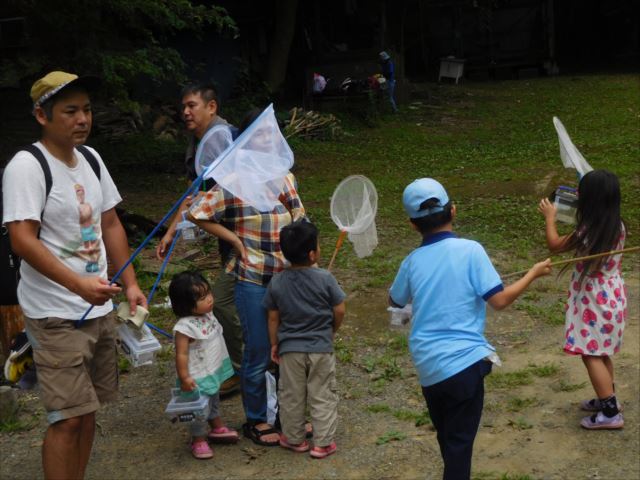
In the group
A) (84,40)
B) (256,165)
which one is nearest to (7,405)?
(256,165)

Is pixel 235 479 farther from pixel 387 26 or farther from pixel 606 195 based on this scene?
pixel 387 26

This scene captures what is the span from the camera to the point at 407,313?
373 centimetres

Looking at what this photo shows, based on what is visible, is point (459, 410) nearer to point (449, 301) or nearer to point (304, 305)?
point (449, 301)

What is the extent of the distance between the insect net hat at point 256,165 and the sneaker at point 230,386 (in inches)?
54.9

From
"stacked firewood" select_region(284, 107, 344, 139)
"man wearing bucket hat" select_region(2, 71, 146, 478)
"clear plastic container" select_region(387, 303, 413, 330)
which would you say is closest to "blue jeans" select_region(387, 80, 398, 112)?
"stacked firewood" select_region(284, 107, 344, 139)

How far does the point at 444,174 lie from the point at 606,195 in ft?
24.5

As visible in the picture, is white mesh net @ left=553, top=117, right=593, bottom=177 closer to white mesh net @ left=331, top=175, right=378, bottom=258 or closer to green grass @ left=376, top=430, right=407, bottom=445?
white mesh net @ left=331, top=175, right=378, bottom=258

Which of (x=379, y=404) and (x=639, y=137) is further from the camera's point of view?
(x=639, y=137)

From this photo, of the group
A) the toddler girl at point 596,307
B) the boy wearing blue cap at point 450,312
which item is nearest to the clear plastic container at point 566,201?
the toddler girl at point 596,307

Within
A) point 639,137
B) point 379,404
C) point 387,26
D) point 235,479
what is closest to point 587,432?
point 379,404

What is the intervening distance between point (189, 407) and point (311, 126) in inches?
454

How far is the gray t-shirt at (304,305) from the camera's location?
4.26 metres

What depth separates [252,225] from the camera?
4410 mm

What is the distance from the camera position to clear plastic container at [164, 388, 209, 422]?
14.3 ft
